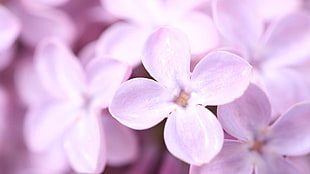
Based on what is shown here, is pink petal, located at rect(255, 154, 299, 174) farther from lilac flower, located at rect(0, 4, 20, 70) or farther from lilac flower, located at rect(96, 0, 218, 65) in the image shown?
lilac flower, located at rect(0, 4, 20, 70)

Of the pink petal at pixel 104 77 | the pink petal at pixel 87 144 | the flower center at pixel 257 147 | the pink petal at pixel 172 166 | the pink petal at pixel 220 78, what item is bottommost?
the pink petal at pixel 172 166

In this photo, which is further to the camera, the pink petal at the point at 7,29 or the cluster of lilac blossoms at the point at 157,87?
the pink petal at the point at 7,29

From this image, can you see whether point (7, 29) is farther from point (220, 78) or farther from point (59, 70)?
point (220, 78)

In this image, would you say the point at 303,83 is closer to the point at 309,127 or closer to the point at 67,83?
the point at 309,127

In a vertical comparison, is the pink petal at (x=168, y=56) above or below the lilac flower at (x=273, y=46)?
above

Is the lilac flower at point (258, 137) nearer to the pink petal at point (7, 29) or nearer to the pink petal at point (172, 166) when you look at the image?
the pink petal at point (172, 166)

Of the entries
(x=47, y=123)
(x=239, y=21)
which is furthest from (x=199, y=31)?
(x=47, y=123)

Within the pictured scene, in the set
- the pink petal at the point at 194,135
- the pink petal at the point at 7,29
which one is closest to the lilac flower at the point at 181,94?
the pink petal at the point at 194,135
